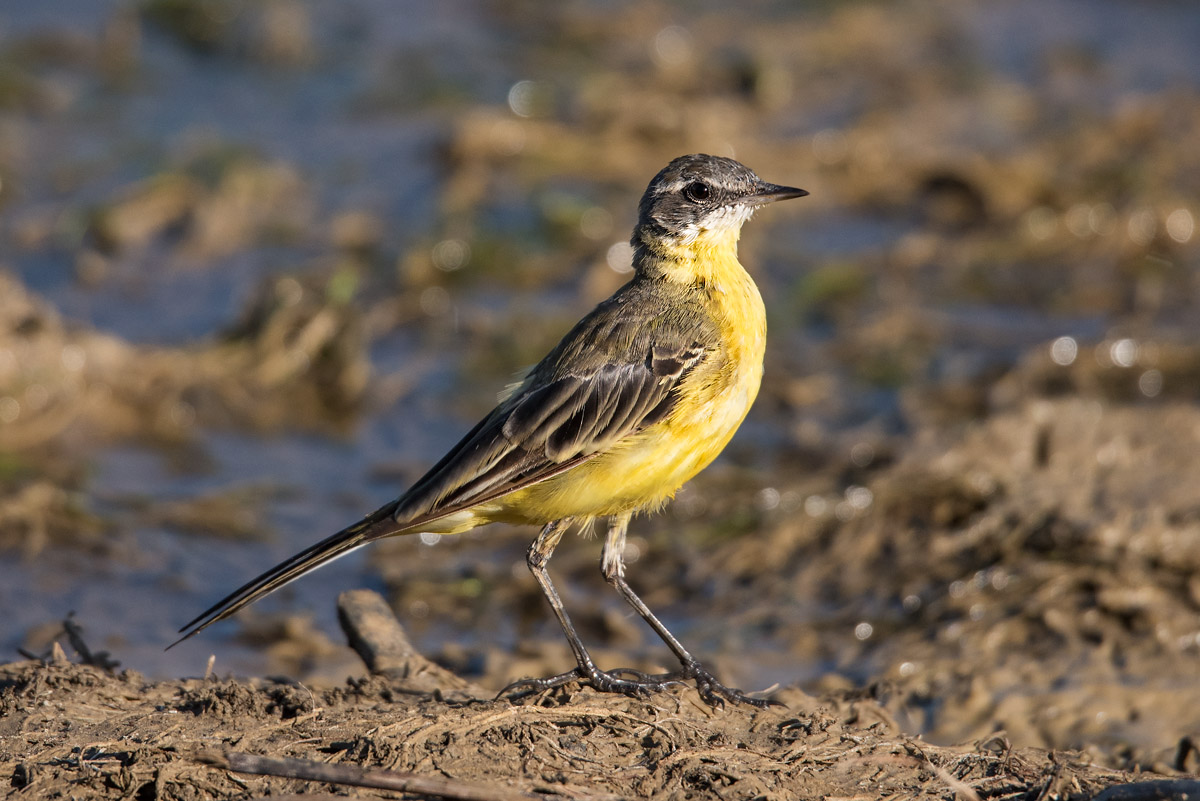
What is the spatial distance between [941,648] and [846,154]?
7.25 m

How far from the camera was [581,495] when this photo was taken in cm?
686

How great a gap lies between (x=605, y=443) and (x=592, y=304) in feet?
19.2

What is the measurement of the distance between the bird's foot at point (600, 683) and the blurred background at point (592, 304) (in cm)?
147

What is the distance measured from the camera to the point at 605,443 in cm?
684

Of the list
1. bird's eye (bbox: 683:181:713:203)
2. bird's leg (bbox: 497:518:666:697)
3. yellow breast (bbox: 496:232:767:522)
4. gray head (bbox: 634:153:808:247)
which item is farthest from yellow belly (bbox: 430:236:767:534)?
bird's eye (bbox: 683:181:713:203)

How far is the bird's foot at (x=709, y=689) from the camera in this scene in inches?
256

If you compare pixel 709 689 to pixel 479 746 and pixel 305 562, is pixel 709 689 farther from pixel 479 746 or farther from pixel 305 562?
pixel 305 562

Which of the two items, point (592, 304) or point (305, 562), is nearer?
point (305, 562)

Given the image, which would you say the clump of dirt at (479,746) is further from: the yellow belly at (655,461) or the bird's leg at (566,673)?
the yellow belly at (655,461)

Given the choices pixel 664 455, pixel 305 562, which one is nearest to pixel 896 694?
pixel 664 455

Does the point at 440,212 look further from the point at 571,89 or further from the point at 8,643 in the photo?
the point at 8,643

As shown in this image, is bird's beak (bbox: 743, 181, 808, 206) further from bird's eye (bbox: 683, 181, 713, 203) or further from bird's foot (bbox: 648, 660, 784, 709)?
bird's foot (bbox: 648, 660, 784, 709)

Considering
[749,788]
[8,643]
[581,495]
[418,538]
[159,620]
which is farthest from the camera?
[418,538]

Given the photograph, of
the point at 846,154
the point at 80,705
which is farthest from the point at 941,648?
the point at 846,154
